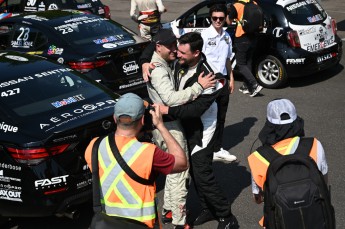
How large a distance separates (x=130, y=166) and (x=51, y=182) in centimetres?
178

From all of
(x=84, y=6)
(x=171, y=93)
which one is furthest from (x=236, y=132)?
(x=84, y=6)

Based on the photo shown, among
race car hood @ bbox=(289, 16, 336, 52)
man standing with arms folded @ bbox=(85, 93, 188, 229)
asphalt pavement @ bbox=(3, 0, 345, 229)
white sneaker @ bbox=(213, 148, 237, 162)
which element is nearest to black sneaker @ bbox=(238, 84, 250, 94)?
asphalt pavement @ bbox=(3, 0, 345, 229)

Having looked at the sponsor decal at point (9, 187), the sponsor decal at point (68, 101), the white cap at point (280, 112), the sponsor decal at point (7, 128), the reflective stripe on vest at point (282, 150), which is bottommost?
the sponsor decal at point (9, 187)

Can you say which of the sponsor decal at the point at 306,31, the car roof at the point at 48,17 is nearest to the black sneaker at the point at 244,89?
the sponsor decal at the point at 306,31

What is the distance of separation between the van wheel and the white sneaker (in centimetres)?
317

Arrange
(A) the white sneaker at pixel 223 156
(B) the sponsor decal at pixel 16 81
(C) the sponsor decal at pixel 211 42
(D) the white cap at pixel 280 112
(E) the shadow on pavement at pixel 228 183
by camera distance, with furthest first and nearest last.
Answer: (C) the sponsor decal at pixel 211 42 < (A) the white sneaker at pixel 223 156 < (E) the shadow on pavement at pixel 228 183 < (B) the sponsor decal at pixel 16 81 < (D) the white cap at pixel 280 112

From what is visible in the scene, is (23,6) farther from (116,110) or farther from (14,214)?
(116,110)

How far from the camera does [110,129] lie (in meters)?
5.66

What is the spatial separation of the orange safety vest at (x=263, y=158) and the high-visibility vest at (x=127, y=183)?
2.19ft

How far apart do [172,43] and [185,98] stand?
55cm

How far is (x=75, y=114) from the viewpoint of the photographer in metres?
5.70

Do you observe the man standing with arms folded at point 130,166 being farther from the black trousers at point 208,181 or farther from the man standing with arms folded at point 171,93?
the black trousers at point 208,181

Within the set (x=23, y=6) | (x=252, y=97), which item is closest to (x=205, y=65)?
(x=252, y=97)

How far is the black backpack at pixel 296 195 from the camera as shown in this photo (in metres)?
3.59
